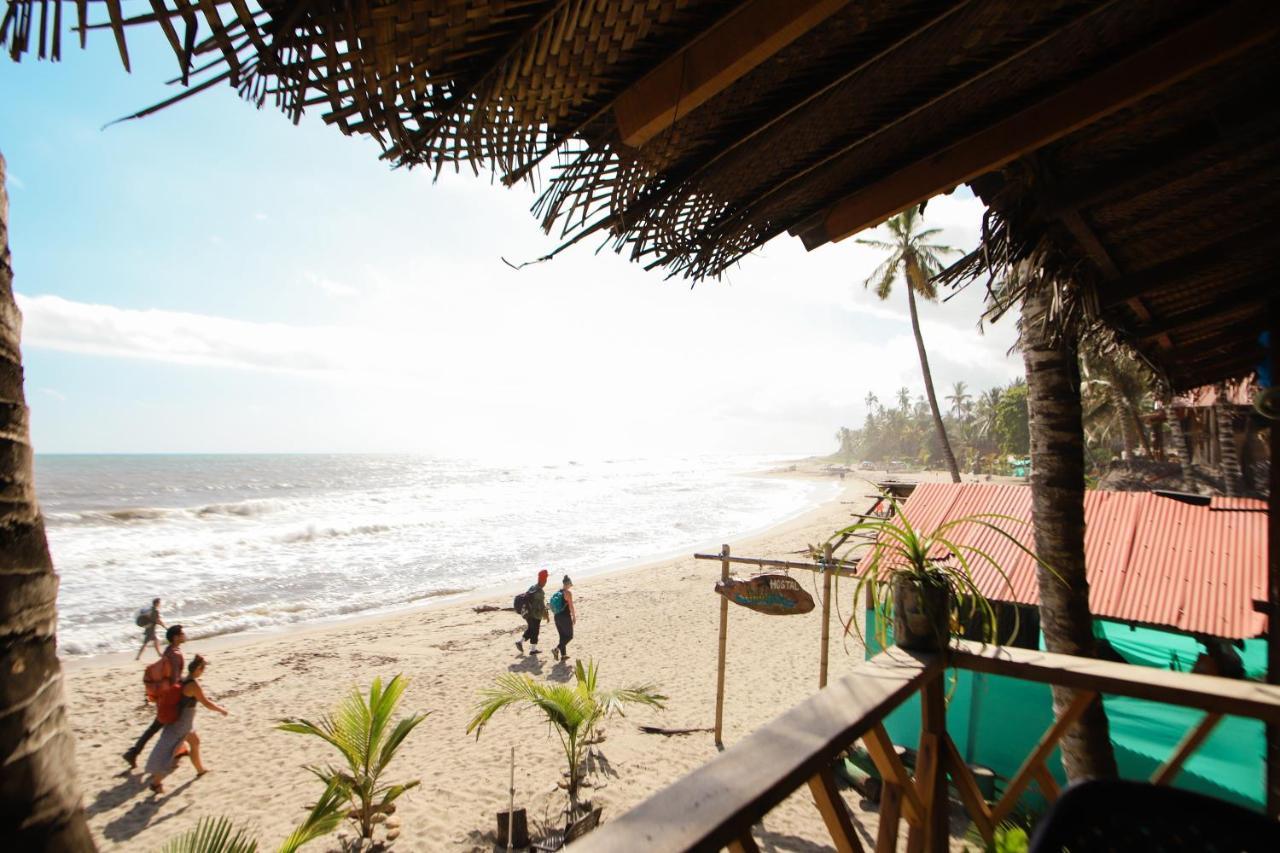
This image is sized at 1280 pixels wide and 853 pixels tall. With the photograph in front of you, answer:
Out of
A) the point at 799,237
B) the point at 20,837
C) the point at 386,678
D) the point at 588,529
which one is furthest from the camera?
the point at 588,529

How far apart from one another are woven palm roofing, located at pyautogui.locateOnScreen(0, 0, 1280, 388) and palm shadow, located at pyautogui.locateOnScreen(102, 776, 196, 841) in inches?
280

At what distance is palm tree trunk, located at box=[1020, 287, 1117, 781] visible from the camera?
2848mm

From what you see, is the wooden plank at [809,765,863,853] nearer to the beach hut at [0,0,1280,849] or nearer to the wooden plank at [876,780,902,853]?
the beach hut at [0,0,1280,849]

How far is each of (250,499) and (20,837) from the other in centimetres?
4139

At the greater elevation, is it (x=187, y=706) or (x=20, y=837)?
(x=20, y=837)

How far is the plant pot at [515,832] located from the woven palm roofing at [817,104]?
4.86 m

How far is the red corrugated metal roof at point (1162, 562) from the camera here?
4324 millimetres

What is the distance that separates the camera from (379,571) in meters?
17.5

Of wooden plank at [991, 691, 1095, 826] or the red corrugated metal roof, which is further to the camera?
the red corrugated metal roof

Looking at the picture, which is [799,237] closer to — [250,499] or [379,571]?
[379,571]

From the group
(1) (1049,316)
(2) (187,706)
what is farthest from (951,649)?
(2) (187,706)

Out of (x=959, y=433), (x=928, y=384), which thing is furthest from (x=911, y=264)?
(x=959, y=433)

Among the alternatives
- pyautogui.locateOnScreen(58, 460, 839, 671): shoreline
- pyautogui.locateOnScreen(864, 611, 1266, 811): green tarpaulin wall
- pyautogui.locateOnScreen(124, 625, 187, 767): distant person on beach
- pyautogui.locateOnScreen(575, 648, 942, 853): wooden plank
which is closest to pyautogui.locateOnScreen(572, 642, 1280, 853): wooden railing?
pyautogui.locateOnScreen(575, 648, 942, 853): wooden plank

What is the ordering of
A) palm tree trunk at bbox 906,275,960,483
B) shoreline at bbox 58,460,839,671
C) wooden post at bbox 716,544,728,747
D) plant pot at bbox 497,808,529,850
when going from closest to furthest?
plant pot at bbox 497,808,529,850
wooden post at bbox 716,544,728,747
shoreline at bbox 58,460,839,671
palm tree trunk at bbox 906,275,960,483
